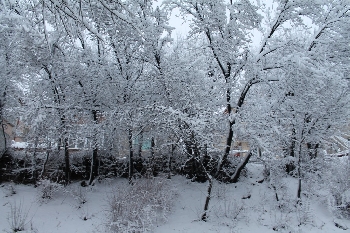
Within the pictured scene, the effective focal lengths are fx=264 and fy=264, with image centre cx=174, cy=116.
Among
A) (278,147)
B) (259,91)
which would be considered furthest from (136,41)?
(278,147)

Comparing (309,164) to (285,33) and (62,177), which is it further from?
(62,177)

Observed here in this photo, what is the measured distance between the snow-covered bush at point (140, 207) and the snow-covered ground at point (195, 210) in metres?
0.41

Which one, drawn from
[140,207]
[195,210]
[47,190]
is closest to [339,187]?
[195,210]

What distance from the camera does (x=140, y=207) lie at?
26.2 ft

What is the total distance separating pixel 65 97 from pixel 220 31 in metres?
6.75

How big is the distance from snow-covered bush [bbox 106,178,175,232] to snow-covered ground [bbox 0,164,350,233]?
407 millimetres

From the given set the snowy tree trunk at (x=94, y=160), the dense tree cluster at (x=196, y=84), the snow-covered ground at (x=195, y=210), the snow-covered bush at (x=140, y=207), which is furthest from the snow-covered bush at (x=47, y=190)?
the snow-covered bush at (x=140, y=207)

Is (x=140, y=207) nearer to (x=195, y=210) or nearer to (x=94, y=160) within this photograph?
(x=195, y=210)

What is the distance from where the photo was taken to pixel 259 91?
10602 millimetres

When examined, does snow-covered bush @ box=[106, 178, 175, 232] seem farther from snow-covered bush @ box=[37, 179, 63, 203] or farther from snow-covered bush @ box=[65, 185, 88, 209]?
snow-covered bush @ box=[37, 179, 63, 203]

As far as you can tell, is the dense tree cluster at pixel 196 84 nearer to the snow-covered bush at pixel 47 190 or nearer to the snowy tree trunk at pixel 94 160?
the snowy tree trunk at pixel 94 160

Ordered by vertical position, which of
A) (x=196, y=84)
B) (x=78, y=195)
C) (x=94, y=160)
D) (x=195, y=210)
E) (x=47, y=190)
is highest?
(x=196, y=84)

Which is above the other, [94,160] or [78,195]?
[94,160]

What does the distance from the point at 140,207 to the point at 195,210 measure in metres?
2.65
